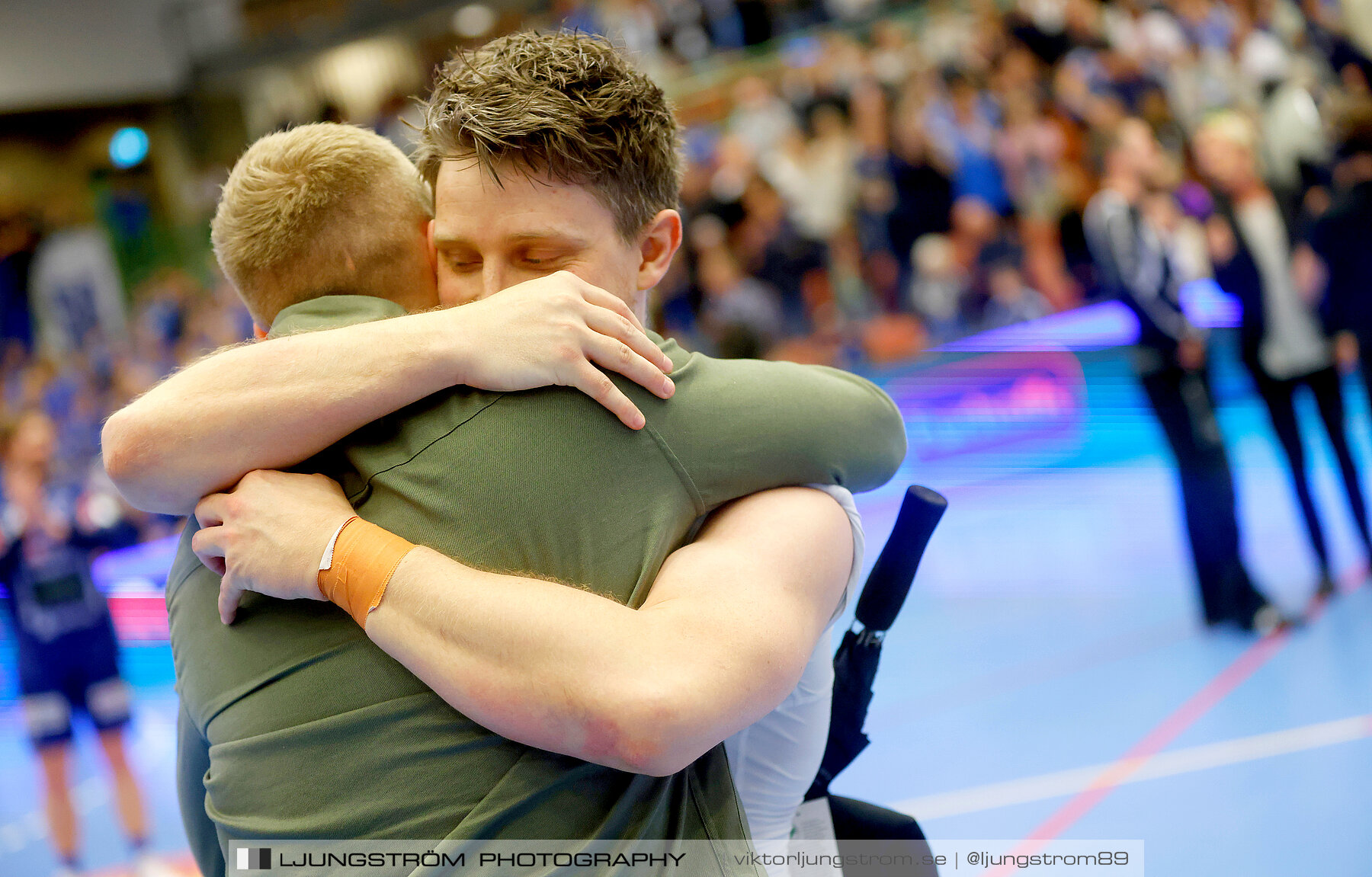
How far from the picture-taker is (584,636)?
40.7 inches

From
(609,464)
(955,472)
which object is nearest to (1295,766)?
(609,464)

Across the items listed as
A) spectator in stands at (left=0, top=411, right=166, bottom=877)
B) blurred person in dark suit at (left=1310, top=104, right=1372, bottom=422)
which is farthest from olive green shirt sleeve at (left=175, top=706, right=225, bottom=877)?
blurred person in dark suit at (left=1310, top=104, right=1372, bottom=422)

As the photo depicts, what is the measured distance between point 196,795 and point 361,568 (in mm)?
519

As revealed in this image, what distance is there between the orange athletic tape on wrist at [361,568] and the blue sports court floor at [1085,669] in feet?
8.78

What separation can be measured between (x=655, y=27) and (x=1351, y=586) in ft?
35.0

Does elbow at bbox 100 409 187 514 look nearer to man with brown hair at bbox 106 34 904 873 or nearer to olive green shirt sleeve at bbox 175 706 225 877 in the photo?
man with brown hair at bbox 106 34 904 873

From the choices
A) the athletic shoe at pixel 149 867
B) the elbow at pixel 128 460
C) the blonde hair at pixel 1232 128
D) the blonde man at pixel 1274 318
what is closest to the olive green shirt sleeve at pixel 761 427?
the elbow at pixel 128 460

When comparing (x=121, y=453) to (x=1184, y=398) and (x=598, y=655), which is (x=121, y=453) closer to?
(x=598, y=655)

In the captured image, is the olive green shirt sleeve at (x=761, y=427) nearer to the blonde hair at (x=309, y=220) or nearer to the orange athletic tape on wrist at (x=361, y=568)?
the orange athletic tape on wrist at (x=361, y=568)

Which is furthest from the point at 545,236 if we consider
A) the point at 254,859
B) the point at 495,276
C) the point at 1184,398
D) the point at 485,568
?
the point at 1184,398

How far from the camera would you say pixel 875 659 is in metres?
1.69

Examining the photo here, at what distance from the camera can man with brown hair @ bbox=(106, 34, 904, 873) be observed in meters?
1.05

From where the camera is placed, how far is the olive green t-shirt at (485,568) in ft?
3.57

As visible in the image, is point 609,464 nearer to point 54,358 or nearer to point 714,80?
point 714,80
